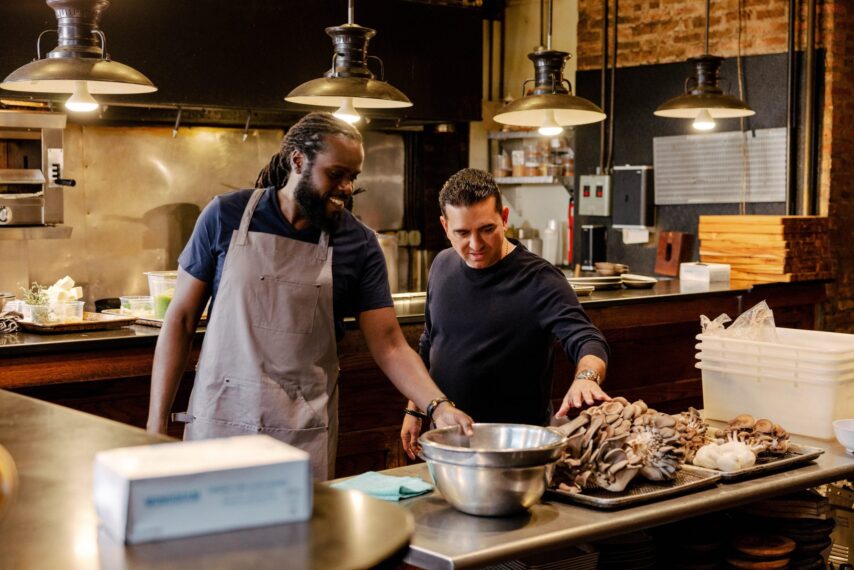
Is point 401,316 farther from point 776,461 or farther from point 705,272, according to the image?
point 705,272

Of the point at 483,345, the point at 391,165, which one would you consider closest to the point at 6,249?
the point at 391,165

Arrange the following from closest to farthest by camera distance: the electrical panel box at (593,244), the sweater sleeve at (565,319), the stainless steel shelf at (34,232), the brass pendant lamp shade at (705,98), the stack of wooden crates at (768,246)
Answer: the sweater sleeve at (565,319) < the brass pendant lamp shade at (705,98) < the stainless steel shelf at (34,232) < the stack of wooden crates at (768,246) < the electrical panel box at (593,244)

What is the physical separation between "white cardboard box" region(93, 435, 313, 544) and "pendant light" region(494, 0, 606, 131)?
3729mm

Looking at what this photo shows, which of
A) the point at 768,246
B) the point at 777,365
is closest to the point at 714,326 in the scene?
the point at 777,365

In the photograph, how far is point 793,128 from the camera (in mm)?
7410

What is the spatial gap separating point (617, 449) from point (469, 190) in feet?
3.65

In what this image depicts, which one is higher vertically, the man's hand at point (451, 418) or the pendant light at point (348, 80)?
the pendant light at point (348, 80)

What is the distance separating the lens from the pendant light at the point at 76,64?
12.2 feet

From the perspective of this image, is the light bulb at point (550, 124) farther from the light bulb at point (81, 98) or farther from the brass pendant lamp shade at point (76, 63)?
the light bulb at point (81, 98)

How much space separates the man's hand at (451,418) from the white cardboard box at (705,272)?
4239mm

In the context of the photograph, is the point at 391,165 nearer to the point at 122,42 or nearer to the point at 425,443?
the point at 122,42

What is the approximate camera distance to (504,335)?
3.41 meters

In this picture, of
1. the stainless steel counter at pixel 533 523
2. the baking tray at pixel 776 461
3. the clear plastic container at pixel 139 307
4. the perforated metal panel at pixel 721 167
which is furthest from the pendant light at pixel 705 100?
the stainless steel counter at pixel 533 523

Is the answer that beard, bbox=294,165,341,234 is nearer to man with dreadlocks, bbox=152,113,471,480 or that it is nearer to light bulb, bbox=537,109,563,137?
man with dreadlocks, bbox=152,113,471,480
